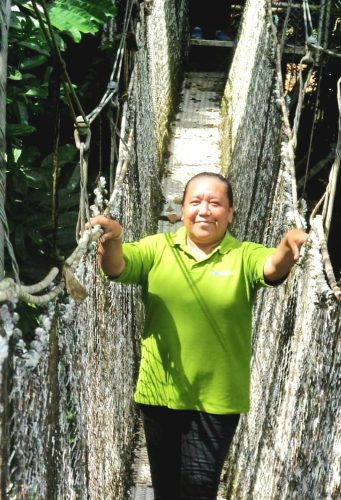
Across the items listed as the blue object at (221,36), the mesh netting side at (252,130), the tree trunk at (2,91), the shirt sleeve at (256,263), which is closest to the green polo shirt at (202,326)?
the shirt sleeve at (256,263)

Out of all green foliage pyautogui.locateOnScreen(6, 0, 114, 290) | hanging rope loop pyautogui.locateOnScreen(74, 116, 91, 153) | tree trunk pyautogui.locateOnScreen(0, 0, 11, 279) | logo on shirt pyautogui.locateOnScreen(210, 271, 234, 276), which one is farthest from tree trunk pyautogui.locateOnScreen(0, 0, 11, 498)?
green foliage pyautogui.locateOnScreen(6, 0, 114, 290)

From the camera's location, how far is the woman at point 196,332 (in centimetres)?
244

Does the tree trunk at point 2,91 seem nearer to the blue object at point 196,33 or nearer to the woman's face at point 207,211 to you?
the woman's face at point 207,211

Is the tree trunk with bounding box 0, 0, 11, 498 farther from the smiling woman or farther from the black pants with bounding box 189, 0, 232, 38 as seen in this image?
the black pants with bounding box 189, 0, 232, 38

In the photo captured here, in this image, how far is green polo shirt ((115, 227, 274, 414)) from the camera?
2.44m

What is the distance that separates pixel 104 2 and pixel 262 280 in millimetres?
1571

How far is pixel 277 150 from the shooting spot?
3.73 m

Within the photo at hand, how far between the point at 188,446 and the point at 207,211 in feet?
2.17

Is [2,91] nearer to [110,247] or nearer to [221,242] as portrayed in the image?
[110,247]

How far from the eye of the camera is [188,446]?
97.3 inches

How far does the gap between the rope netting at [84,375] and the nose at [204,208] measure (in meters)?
0.33

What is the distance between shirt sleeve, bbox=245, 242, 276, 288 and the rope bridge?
11cm

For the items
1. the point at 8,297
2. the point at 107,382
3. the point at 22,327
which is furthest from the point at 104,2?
the point at 8,297

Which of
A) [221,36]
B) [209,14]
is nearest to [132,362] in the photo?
[221,36]
